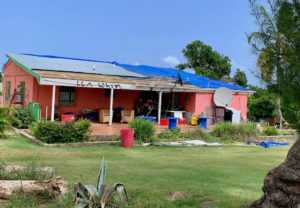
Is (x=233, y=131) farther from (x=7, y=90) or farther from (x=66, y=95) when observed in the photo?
(x=7, y=90)

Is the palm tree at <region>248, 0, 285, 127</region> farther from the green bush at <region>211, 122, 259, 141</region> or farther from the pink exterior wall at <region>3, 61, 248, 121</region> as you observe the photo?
the pink exterior wall at <region>3, 61, 248, 121</region>

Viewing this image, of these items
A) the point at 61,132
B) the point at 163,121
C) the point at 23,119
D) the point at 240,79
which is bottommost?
the point at 61,132

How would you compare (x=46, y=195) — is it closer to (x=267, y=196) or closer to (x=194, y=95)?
(x=267, y=196)

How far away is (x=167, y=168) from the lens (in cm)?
929

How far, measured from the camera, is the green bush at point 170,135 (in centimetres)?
1555

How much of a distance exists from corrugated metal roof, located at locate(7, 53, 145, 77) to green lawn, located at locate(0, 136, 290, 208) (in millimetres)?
5975

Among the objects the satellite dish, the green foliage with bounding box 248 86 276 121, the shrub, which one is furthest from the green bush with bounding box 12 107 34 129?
the green foliage with bounding box 248 86 276 121

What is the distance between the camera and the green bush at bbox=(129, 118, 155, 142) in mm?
14562

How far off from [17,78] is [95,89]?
4.90 metres

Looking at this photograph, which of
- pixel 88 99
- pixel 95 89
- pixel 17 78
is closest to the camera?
pixel 88 99

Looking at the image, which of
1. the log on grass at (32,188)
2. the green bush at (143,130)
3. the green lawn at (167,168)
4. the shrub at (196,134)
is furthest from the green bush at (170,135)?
the log on grass at (32,188)

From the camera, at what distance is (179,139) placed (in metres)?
15.5

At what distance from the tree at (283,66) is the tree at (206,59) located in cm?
3596

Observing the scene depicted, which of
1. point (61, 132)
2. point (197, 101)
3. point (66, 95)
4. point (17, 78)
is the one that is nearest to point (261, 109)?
point (197, 101)
